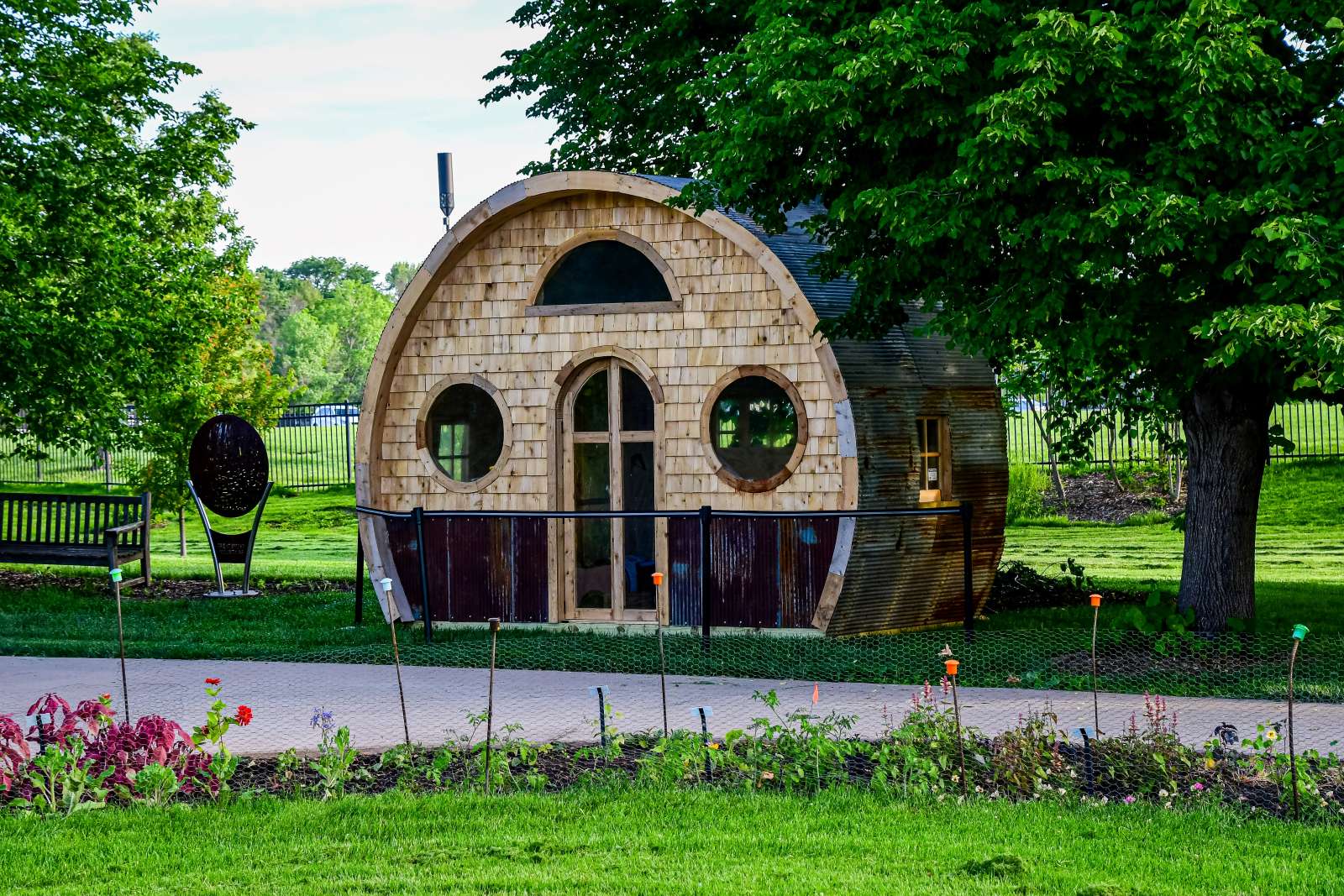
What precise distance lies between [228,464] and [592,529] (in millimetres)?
7035

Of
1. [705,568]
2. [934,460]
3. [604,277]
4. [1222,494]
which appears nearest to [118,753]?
[705,568]

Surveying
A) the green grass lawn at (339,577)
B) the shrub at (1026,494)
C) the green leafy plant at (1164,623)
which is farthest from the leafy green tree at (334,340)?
the green leafy plant at (1164,623)

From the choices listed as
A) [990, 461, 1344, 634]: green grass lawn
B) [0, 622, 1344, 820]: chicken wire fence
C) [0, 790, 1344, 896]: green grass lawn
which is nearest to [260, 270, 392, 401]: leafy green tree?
[990, 461, 1344, 634]: green grass lawn

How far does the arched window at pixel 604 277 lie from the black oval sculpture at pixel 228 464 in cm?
657

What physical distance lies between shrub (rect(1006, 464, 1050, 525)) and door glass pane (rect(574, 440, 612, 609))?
54.2 feet

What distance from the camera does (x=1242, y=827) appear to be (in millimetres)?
7004

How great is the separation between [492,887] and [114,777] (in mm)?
2676

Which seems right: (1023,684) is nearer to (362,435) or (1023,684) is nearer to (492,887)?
(492,887)

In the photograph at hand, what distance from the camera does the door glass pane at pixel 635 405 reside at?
14.5 meters

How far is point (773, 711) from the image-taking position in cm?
952

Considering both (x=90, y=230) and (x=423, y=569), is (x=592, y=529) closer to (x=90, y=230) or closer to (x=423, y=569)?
(x=423, y=569)

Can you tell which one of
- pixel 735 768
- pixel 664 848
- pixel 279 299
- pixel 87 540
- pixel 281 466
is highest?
pixel 279 299

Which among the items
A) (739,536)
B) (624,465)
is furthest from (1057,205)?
(624,465)

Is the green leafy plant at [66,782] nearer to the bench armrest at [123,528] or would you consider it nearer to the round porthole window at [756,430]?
the round porthole window at [756,430]
